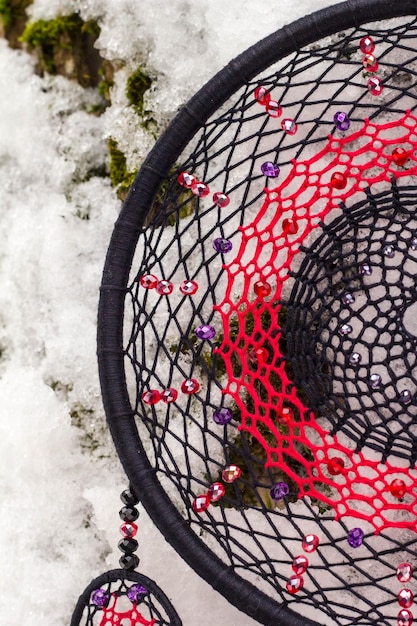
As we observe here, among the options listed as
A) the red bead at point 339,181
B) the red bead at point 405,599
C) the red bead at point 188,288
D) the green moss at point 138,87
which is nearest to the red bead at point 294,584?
the red bead at point 405,599

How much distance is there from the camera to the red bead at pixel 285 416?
0.95 metres

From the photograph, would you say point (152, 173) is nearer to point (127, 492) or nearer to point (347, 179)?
point (347, 179)

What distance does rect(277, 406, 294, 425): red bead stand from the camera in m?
0.95

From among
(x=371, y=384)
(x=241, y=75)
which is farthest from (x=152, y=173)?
(x=371, y=384)

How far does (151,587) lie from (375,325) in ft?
1.40

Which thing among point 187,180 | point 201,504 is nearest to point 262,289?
point 187,180

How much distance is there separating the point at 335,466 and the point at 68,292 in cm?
51

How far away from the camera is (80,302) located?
1.20 m

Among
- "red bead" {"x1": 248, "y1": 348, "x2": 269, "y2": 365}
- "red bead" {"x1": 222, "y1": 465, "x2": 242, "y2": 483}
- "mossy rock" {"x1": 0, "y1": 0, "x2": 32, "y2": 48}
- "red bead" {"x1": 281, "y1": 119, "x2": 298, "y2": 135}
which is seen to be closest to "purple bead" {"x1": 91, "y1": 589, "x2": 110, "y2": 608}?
"red bead" {"x1": 222, "y1": 465, "x2": 242, "y2": 483}

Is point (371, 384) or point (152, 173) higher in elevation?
point (152, 173)

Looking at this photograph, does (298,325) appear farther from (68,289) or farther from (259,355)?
(68,289)

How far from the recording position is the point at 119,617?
0.98 m

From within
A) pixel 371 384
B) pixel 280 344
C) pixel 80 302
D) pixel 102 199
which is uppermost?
pixel 102 199

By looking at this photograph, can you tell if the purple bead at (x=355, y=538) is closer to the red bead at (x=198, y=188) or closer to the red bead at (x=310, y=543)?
the red bead at (x=310, y=543)
